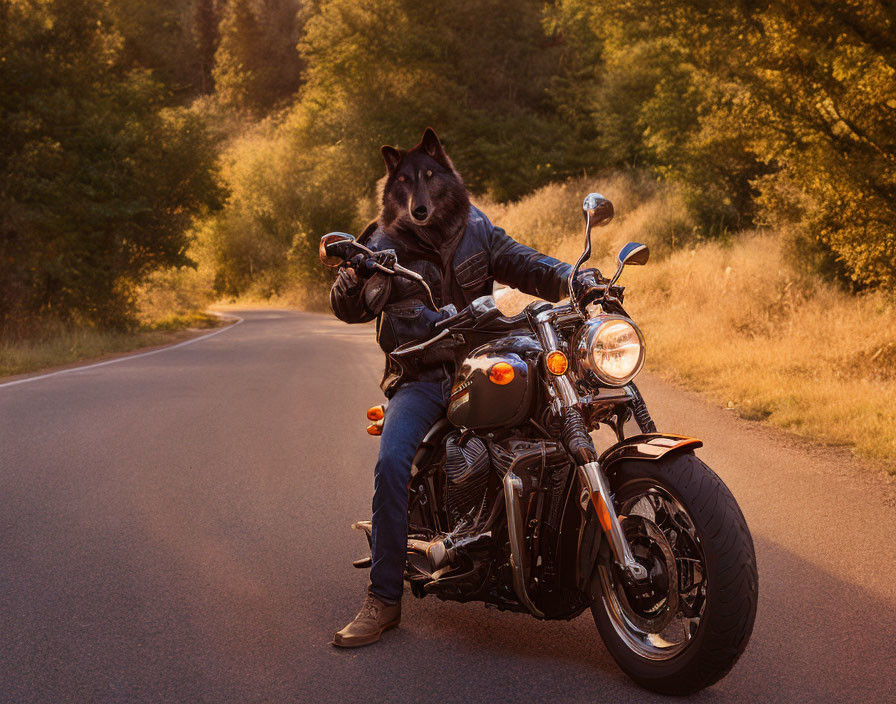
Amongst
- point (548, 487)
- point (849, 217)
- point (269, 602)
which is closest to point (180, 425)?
point (269, 602)

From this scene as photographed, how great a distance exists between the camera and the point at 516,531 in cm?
345

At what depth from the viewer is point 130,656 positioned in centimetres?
377

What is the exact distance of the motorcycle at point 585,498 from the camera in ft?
10.3

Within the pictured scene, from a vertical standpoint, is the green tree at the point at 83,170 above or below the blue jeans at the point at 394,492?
above

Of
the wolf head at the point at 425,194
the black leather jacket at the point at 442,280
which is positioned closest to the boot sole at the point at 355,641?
the black leather jacket at the point at 442,280

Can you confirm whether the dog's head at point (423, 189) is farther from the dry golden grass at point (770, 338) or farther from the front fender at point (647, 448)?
the dry golden grass at point (770, 338)

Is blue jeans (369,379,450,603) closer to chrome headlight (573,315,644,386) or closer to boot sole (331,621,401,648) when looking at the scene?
boot sole (331,621,401,648)

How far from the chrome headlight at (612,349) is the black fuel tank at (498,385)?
0.27m

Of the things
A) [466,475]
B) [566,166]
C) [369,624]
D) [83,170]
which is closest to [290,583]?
[369,624]

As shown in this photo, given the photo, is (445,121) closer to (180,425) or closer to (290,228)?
(290,228)

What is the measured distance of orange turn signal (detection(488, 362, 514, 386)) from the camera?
3482 mm

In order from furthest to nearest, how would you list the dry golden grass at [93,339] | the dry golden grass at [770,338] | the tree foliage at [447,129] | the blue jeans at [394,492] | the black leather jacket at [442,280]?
the dry golden grass at [93,339], the tree foliage at [447,129], the dry golden grass at [770,338], the black leather jacket at [442,280], the blue jeans at [394,492]

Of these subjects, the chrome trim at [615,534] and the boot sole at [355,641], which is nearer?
the chrome trim at [615,534]

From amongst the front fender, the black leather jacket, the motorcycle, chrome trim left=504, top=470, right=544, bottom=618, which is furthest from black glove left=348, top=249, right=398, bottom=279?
the front fender
